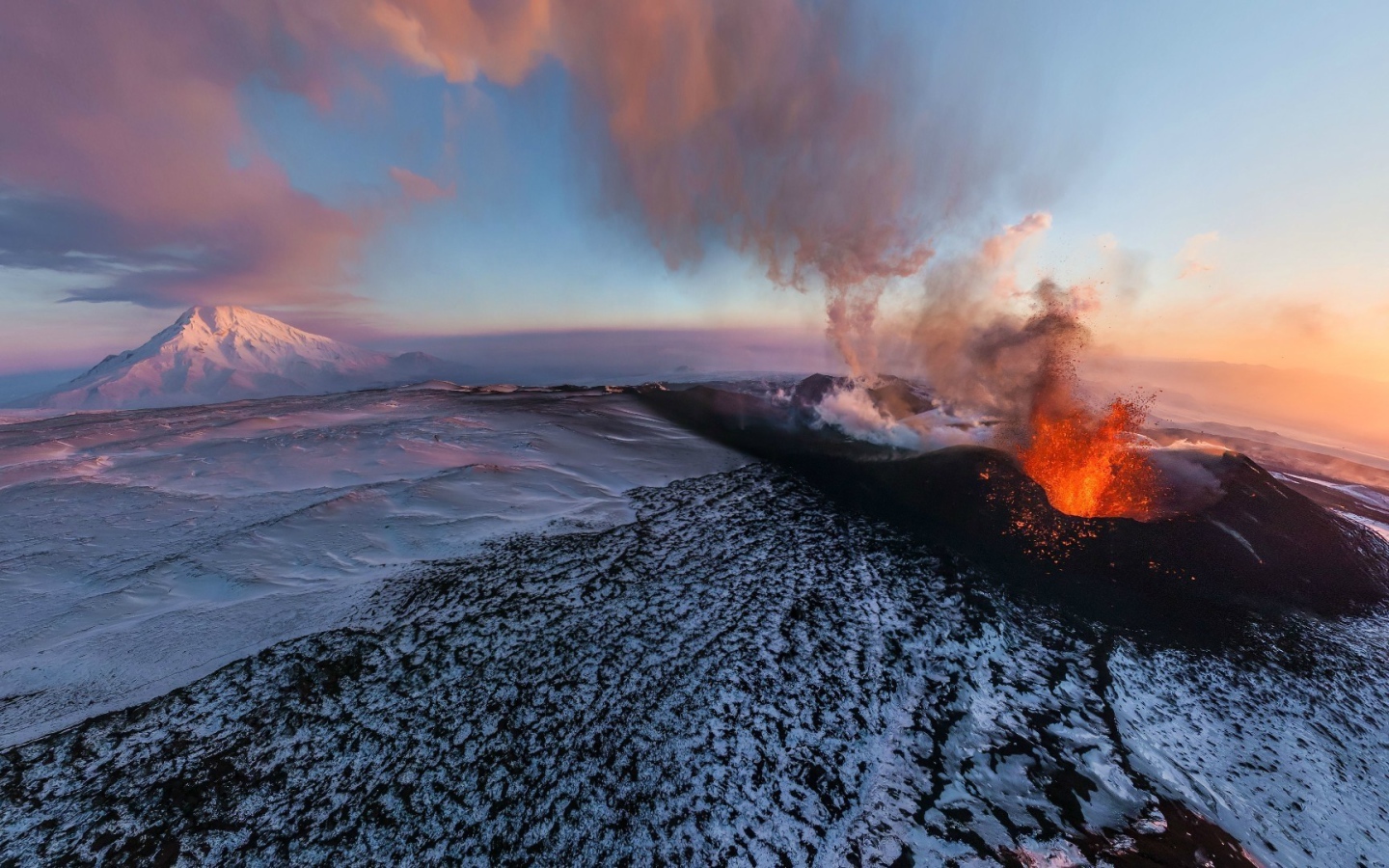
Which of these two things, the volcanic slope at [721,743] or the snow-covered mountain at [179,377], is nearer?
the volcanic slope at [721,743]

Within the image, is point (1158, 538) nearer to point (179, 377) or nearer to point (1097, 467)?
point (1097, 467)

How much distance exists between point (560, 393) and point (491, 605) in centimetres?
4641

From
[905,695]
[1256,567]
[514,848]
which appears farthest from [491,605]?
[1256,567]

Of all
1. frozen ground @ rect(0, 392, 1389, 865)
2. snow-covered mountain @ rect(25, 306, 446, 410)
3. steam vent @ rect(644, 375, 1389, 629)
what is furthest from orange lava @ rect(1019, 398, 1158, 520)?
snow-covered mountain @ rect(25, 306, 446, 410)

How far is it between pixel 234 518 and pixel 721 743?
22.2 meters

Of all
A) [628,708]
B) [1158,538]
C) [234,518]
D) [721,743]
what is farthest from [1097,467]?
[234,518]

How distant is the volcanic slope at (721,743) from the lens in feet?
26.9

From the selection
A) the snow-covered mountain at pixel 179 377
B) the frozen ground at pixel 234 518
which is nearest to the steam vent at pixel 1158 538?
the frozen ground at pixel 234 518

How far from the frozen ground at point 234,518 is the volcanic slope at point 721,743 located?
2.07 m

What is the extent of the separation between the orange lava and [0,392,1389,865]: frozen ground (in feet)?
27.2

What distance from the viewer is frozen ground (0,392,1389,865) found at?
8336 mm

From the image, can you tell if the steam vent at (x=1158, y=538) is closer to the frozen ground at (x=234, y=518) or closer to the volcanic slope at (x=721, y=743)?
the volcanic slope at (x=721, y=743)

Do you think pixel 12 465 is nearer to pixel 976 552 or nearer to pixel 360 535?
pixel 360 535

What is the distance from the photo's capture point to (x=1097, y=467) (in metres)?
24.7
